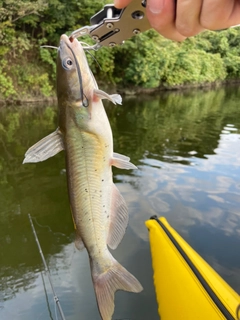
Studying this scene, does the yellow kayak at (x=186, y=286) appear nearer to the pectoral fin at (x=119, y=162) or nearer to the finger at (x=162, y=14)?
the pectoral fin at (x=119, y=162)

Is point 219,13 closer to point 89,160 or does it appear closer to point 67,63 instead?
point 67,63

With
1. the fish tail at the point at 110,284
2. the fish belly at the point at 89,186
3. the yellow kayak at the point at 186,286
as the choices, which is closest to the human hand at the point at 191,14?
the fish belly at the point at 89,186

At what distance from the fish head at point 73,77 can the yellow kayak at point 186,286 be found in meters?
1.90

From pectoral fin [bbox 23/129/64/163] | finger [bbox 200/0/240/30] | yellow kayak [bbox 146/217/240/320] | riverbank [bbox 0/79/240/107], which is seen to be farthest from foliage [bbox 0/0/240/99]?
finger [bbox 200/0/240/30]

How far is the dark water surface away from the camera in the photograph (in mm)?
4254

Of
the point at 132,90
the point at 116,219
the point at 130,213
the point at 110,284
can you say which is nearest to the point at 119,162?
the point at 116,219

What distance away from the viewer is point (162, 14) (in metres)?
1.06

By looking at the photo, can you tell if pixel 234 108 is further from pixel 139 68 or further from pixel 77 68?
pixel 77 68

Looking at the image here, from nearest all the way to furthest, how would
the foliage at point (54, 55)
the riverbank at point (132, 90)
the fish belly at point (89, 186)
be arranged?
the fish belly at point (89, 186) < the foliage at point (54, 55) < the riverbank at point (132, 90)

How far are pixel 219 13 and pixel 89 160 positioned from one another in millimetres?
950

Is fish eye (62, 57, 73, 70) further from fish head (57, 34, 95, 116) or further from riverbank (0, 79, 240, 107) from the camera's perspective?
riverbank (0, 79, 240, 107)

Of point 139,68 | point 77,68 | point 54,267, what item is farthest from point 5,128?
point 139,68

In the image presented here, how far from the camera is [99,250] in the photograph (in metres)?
1.82

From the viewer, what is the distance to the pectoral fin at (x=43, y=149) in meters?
1.56
